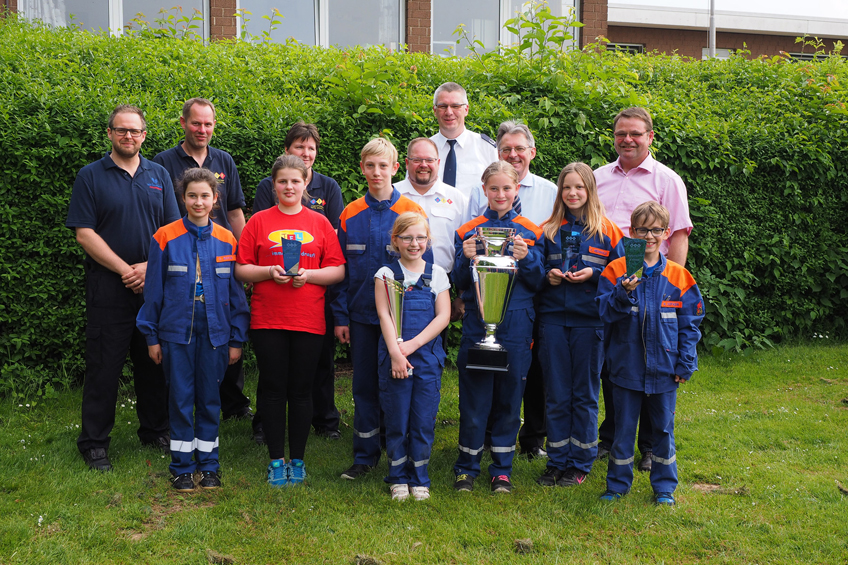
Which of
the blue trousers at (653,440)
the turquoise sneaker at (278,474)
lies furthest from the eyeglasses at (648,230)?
the turquoise sneaker at (278,474)

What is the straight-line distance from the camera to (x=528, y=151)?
4.40 meters

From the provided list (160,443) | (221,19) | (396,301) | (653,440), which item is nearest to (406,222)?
(396,301)

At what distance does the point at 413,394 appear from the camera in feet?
13.1

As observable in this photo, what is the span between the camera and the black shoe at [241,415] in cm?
531

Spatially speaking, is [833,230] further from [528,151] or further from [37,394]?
[37,394]

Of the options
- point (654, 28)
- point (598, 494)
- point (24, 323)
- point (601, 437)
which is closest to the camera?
point (598, 494)

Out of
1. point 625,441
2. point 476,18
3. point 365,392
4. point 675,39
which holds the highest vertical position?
point 675,39

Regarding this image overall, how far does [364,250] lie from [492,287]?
0.86m

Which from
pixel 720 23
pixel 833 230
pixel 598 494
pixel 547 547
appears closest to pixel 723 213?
pixel 833 230

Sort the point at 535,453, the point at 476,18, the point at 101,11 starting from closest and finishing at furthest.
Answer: the point at 535,453 < the point at 101,11 < the point at 476,18

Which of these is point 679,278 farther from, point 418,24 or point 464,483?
point 418,24

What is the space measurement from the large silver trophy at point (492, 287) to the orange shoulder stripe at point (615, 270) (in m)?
0.50

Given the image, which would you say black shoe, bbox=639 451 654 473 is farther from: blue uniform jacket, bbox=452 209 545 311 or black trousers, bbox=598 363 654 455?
blue uniform jacket, bbox=452 209 545 311

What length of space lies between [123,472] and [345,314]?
1.66 m
